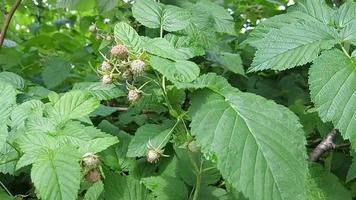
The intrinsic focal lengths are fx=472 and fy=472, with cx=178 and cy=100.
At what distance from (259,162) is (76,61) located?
1.42m

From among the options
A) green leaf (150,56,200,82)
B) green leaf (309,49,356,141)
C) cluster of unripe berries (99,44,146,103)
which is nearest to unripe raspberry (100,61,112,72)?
cluster of unripe berries (99,44,146,103)

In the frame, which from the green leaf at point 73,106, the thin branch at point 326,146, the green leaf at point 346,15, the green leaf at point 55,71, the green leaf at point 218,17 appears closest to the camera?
the green leaf at point 73,106

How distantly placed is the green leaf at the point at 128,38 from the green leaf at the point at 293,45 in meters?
0.27

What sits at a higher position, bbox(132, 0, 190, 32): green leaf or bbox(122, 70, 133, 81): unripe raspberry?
bbox(132, 0, 190, 32): green leaf

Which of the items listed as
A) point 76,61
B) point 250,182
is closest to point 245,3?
point 76,61

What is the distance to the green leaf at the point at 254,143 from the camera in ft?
2.93

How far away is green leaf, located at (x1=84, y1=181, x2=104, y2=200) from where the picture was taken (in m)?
1.13

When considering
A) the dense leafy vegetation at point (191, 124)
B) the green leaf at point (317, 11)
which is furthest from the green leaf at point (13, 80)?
the green leaf at point (317, 11)

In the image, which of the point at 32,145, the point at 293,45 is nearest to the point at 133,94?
the point at 32,145

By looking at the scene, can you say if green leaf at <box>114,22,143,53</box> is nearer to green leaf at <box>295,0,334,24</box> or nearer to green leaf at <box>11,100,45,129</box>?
green leaf at <box>11,100,45,129</box>

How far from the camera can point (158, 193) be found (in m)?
1.13

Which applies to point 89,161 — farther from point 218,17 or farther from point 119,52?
point 218,17

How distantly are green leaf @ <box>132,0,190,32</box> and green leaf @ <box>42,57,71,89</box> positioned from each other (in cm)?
74

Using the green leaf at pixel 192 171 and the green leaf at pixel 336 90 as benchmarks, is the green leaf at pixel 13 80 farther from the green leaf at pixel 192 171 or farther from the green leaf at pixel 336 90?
the green leaf at pixel 336 90
